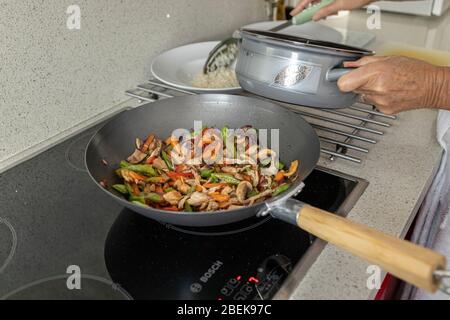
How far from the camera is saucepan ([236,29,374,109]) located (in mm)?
706

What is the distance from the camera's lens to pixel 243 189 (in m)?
0.68

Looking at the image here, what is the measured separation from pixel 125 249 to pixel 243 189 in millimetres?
198

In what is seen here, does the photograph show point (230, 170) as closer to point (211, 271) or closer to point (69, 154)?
point (211, 271)

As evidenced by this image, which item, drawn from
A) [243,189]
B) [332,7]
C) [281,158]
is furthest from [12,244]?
[332,7]

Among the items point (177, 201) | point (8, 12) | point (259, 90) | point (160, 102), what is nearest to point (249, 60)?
point (259, 90)

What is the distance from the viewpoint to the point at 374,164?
803mm

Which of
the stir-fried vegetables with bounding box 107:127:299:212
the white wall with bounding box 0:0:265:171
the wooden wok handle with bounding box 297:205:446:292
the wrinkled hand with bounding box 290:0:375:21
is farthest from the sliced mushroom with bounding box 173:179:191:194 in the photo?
the wrinkled hand with bounding box 290:0:375:21

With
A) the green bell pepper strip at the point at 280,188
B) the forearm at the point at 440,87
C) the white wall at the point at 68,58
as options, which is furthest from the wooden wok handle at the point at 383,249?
the white wall at the point at 68,58

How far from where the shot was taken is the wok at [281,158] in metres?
0.46
